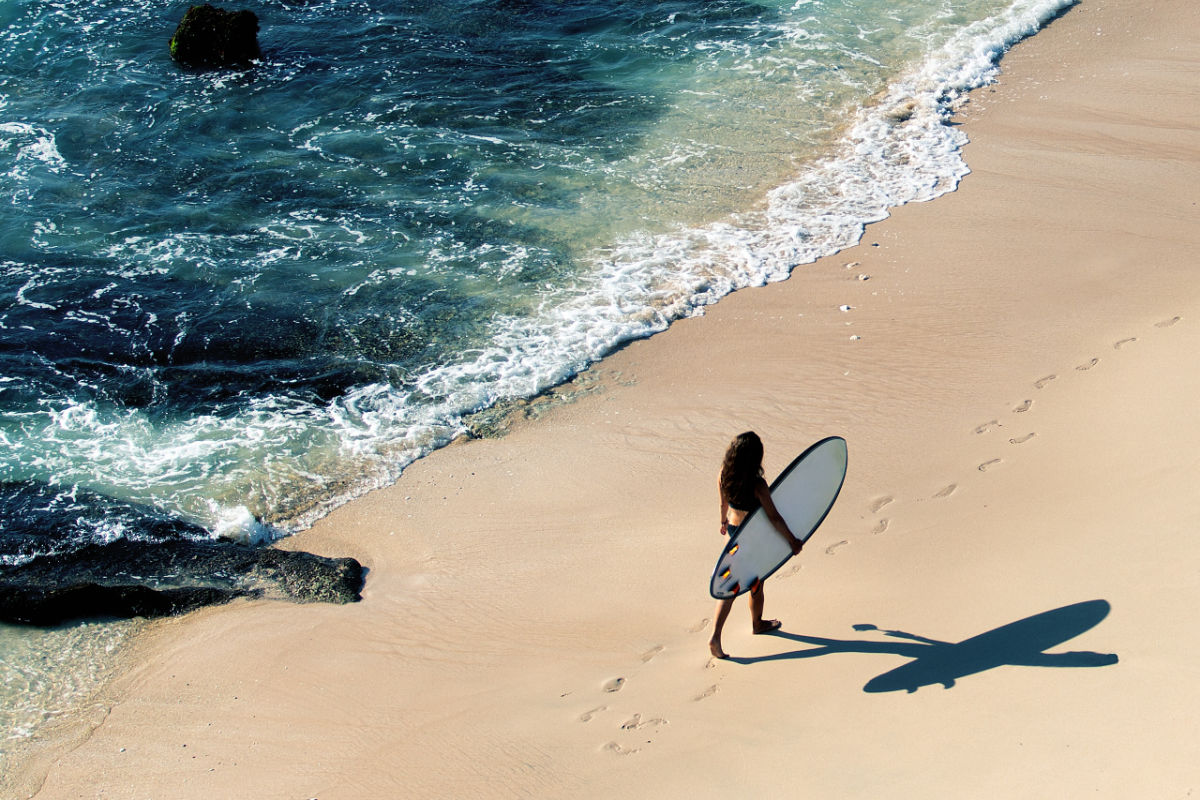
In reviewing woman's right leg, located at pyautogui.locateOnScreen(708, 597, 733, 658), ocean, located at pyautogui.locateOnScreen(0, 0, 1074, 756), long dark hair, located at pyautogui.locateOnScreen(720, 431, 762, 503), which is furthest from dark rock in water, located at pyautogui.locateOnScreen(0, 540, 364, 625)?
long dark hair, located at pyautogui.locateOnScreen(720, 431, 762, 503)

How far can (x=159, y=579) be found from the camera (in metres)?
6.86

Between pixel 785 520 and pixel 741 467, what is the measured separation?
643 mm

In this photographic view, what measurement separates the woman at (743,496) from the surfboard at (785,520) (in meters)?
0.05

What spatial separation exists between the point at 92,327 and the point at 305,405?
9.84 feet

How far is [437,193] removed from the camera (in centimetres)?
1220

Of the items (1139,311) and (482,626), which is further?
(1139,311)

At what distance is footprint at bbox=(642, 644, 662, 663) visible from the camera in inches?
215

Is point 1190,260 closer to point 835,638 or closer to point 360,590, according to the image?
point 835,638

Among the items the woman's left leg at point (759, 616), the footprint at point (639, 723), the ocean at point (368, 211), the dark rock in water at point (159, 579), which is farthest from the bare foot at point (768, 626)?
the ocean at point (368, 211)

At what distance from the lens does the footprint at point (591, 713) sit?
5066 mm

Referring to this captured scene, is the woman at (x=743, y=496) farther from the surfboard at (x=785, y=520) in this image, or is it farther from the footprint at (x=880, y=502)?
the footprint at (x=880, y=502)

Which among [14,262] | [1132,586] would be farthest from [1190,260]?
[14,262]

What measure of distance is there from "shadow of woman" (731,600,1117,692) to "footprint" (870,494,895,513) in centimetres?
128

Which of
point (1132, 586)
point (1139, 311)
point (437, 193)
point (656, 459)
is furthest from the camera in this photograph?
point (437, 193)
